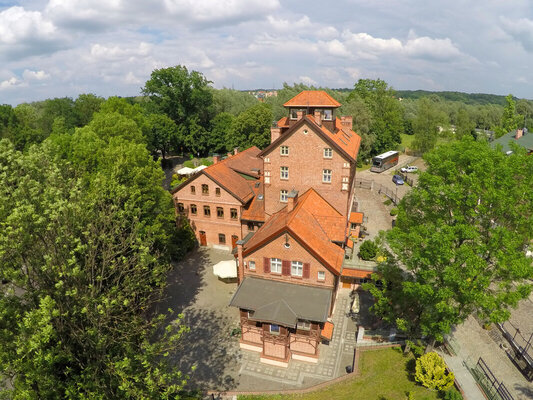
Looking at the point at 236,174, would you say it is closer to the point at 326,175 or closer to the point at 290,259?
the point at 326,175

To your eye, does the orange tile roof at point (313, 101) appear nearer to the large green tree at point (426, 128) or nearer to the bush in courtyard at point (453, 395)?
the bush in courtyard at point (453, 395)

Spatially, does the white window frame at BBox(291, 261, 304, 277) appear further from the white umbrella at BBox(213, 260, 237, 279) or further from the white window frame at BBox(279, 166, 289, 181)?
the white window frame at BBox(279, 166, 289, 181)

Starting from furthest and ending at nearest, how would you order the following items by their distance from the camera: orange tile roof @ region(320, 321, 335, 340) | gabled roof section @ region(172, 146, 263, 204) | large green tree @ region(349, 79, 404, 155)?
large green tree @ region(349, 79, 404, 155), gabled roof section @ region(172, 146, 263, 204), orange tile roof @ region(320, 321, 335, 340)

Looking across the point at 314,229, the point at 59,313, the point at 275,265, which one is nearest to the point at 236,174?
the point at 314,229

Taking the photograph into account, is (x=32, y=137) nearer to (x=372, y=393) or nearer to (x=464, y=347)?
(x=372, y=393)

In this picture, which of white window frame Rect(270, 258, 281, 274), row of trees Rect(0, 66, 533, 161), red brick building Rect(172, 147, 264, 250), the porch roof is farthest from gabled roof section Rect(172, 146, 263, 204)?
row of trees Rect(0, 66, 533, 161)

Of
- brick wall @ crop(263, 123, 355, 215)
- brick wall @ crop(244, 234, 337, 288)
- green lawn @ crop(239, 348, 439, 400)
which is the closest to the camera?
green lawn @ crop(239, 348, 439, 400)
